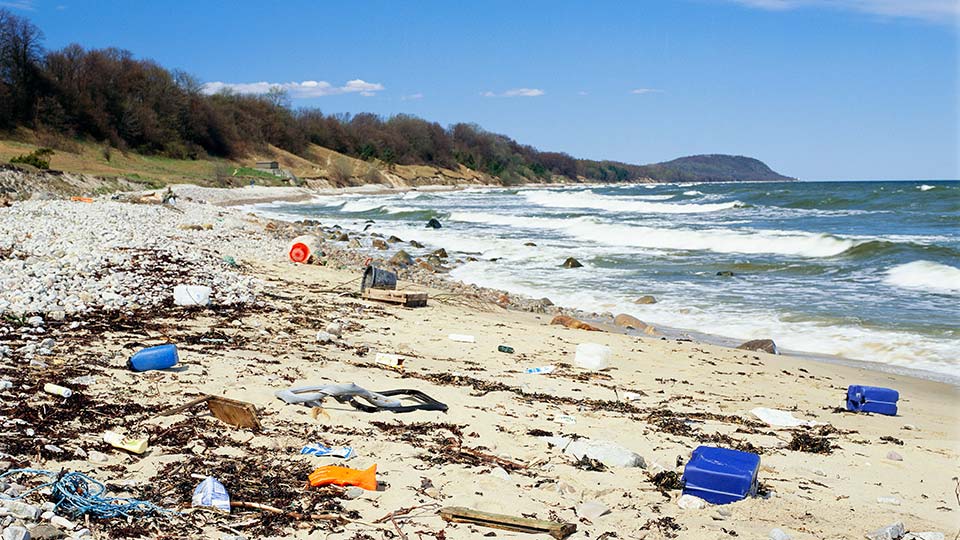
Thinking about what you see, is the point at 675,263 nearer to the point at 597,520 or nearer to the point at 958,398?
the point at 958,398

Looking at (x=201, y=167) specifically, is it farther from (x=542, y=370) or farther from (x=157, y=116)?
(x=542, y=370)

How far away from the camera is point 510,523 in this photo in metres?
3.26

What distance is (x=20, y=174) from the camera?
957 inches

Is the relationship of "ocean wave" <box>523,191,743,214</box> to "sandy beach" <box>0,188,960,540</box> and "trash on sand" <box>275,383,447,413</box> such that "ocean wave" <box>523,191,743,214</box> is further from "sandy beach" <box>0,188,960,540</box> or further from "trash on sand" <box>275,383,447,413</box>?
"trash on sand" <box>275,383,447,413</box>

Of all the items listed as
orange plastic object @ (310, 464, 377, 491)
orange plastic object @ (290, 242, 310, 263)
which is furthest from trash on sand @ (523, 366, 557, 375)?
orange plastic object @ (290, 242, 310, 263)

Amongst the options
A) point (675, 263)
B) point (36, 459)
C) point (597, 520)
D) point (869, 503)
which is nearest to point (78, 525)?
point (36, 459)

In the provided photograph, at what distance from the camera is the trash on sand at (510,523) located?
10.6ft

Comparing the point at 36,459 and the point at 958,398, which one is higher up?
the point at 36,459

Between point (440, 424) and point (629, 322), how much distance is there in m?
6.23

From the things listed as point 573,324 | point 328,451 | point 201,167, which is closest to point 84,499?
point 328,451

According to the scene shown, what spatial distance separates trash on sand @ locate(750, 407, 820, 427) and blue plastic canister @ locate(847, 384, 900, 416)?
0.67 meters

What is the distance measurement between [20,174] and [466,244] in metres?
14.1

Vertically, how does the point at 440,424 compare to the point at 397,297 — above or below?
below

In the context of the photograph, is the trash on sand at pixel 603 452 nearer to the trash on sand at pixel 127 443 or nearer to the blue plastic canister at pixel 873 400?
the trash on sand at pixel 127 443
